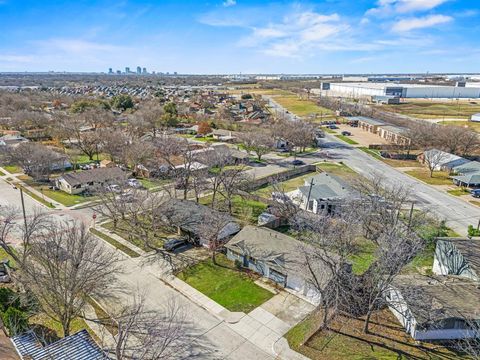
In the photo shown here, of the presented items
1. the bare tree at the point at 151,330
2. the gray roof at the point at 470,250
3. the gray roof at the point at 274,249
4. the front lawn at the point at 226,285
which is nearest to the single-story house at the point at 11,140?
the front lawn at the point at 226,285

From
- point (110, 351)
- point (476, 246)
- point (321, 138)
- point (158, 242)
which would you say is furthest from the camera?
point (321, 138)

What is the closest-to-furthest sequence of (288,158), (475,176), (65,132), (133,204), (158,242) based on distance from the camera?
(158,242), (133,204), (475,176), (288,158), (65,132)

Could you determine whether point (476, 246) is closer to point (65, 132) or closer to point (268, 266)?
point (268, 266)

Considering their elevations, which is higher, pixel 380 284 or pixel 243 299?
pixel 380 284

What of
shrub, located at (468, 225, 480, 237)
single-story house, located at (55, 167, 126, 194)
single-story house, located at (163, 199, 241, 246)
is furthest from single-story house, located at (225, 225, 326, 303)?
single-story house, located at (55, 167, 126, 194)

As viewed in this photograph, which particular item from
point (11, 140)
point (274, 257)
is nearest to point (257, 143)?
point (274, 257)

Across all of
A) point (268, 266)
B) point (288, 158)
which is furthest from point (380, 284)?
point (288, 158)

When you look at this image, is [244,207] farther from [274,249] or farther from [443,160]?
[443,160]

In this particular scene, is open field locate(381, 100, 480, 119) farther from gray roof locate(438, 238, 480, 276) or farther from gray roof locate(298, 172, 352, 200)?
gray roof locate(438, 238, 480, 276)
